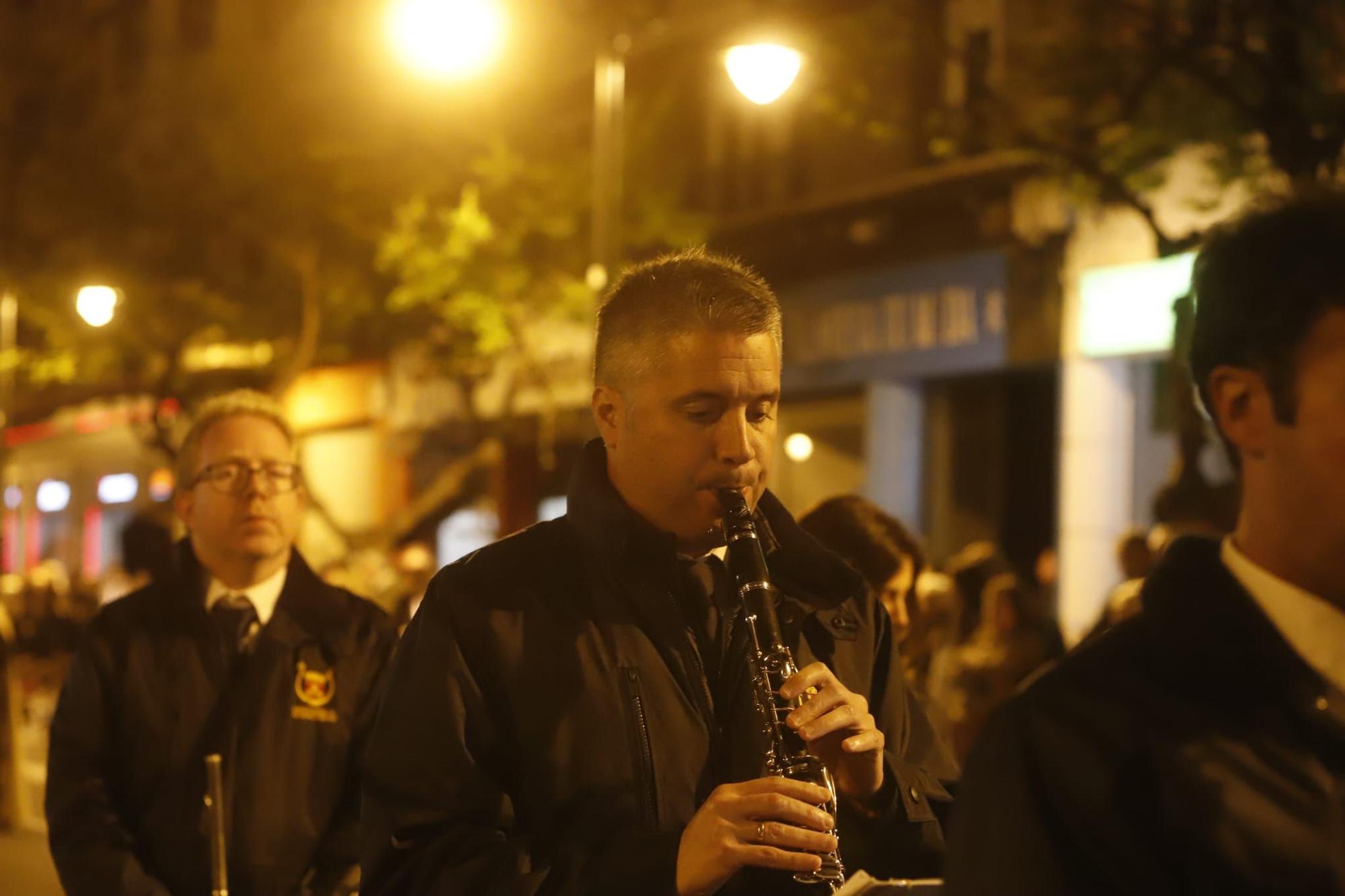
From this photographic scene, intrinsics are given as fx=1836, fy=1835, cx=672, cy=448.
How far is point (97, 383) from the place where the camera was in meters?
33.0

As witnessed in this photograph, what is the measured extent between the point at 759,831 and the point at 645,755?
303 millimetres

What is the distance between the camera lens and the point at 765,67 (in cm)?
1190

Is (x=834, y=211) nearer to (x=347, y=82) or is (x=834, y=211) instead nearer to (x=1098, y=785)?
(x=347, y=82)

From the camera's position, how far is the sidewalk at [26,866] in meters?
10.2

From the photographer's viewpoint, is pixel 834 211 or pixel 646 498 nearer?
pixel 646 498

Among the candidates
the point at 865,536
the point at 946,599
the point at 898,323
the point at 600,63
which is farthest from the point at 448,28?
the point at 865,536

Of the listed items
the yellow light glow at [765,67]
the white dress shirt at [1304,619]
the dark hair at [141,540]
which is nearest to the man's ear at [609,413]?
the white dress shirt at [1304,619]

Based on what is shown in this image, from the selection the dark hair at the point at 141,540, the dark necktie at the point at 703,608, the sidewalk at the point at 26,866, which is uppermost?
the dark necktie at the point at 703,608

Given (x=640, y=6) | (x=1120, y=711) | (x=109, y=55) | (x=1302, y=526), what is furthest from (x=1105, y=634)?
(x=109, y=55)

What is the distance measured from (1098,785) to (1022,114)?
46.6 feet

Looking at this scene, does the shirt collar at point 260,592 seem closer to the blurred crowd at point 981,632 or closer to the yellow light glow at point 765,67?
the blurred crowd at point 981,632

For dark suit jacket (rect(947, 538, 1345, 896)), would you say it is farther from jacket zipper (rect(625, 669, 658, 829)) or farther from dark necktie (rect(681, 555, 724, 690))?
dark necktie (rect(681, 555, 724, 690))

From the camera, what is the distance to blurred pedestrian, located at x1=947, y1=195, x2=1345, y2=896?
71.5 inches

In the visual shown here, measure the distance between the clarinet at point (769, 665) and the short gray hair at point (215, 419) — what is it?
2.30 m
